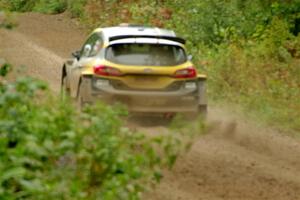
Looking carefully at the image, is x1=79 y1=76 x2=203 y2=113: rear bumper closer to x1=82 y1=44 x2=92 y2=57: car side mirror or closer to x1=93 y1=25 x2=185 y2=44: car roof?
x1=93 y1=25 x2=185 y2=44: car roof

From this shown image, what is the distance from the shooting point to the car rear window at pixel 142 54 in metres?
12.8

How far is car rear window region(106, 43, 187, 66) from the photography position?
1280 cm

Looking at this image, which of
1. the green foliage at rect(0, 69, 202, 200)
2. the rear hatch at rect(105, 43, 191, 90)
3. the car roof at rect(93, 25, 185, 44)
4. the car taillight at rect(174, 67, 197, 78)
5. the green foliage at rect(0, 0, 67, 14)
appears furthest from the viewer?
the green foliage at rect(0, 0, 67, 14)

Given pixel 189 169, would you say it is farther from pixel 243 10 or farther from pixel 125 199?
pixel 243 10

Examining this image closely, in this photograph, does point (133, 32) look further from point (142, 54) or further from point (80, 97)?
point (80, 97)

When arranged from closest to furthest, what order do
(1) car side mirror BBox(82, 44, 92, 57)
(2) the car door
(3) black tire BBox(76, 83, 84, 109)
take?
(3) black tire BBox(76, 83, 84, 109)
(2) the car door
(1) car side mirror BBox(82, 44, 92, 57)

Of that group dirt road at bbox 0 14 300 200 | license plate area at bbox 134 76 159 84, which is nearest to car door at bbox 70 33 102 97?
license plate area at bbox 134 76 159 84

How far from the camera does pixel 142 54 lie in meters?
12.8

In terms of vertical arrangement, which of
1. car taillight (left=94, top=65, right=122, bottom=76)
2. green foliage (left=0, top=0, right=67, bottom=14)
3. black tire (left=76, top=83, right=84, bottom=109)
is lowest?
green foliage (left=0, top=0, right=67, bottom=14)

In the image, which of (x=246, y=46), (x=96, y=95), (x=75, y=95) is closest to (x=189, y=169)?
(x=96, y=95)

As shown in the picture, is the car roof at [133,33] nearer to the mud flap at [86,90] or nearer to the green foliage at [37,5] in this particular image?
the mud flap at [86,90]

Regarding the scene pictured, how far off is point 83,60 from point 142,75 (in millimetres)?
1472

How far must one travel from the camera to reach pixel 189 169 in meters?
11.1

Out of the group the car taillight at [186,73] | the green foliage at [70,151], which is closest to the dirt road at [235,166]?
the green foliage at [70,151]
